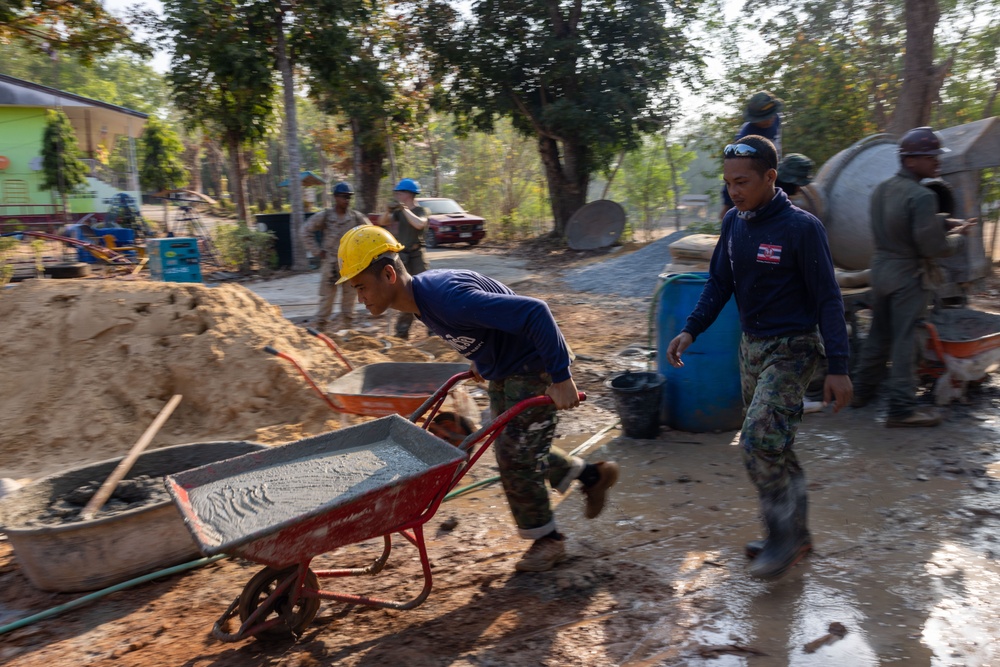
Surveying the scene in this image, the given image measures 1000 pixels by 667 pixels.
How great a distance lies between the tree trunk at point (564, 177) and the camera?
62.3ft

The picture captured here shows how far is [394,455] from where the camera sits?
11.1 feet

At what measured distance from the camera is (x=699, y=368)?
5.19 metres

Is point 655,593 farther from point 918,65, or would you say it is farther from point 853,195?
point 918,65

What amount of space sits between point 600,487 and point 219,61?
13.1 metres

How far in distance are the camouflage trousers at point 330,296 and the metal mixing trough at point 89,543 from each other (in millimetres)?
4897

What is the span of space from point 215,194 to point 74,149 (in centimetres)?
2290

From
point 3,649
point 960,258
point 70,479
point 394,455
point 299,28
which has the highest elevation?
point 299,28

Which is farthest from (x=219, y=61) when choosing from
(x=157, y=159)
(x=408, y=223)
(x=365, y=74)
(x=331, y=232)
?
(x=157, y=159)

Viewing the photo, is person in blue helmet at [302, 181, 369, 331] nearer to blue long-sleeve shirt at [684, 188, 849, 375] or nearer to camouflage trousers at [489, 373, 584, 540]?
camouflage trousers at [489, 373, 584, 540]

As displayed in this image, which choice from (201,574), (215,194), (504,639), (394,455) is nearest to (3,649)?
(201,574)

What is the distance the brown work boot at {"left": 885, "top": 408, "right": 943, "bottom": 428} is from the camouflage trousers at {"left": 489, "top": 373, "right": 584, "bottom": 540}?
3109 millimetres

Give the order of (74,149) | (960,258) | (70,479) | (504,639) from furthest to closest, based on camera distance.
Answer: (74,149) → (960,258) → (70,479) → (504,639)

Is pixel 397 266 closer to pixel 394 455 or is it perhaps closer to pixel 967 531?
pixel 394 455

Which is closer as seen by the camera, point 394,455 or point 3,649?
point 3,649
